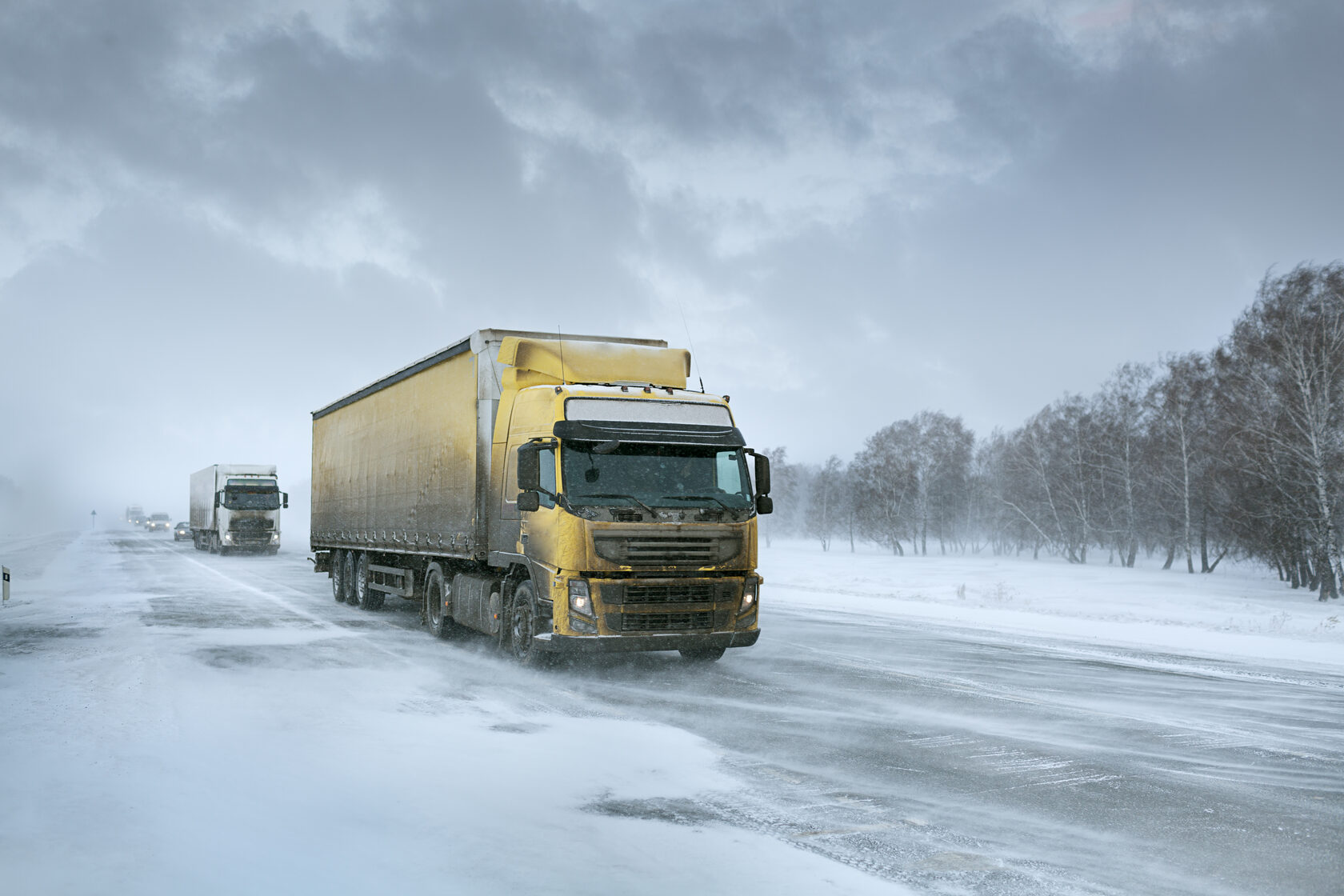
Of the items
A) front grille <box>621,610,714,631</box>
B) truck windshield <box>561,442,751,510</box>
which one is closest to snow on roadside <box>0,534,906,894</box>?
front grille <box>621,610,714,631</box>

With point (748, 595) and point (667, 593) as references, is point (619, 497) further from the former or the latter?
point (748, 595)

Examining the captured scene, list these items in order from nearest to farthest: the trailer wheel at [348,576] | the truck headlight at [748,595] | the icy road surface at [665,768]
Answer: the icy road surface at [665,768], the truck headlight at [748,595], the trailer wheel at [348,576]

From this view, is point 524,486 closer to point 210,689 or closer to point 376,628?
point 210,689

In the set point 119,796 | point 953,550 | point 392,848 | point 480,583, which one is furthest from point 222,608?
point 953,550

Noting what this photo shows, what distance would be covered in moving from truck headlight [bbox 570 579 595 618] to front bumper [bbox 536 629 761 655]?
0.81 ft

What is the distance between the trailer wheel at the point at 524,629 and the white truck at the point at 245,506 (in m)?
31.2

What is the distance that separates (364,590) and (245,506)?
25725 millimetres

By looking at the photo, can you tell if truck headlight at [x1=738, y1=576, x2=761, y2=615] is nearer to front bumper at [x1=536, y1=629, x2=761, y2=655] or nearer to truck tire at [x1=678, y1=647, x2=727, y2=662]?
front bumper at [x1=536, y1=629, x2=761, y2=655]

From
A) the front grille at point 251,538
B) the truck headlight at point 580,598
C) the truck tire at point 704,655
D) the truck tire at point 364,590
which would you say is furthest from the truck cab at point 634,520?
the front grille at point 251,538

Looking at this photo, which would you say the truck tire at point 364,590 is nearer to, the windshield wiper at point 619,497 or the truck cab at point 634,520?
the truck cab at point 634,520

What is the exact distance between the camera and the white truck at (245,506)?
4047cm

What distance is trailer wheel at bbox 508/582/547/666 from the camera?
35.2 ft

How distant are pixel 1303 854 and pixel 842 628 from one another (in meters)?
11.5

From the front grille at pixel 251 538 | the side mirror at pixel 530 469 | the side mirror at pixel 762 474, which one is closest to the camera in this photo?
the side mirror at pixel 530 469
